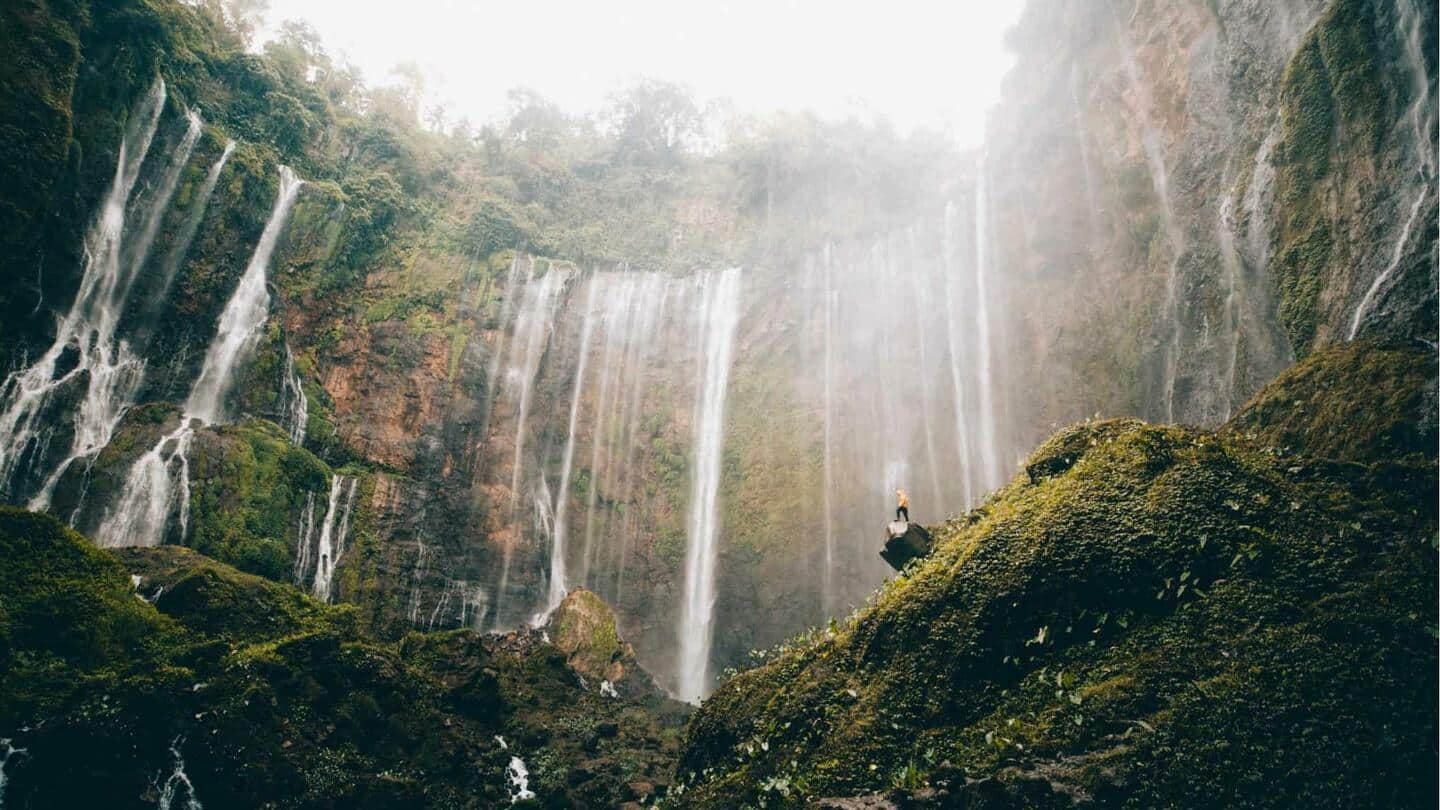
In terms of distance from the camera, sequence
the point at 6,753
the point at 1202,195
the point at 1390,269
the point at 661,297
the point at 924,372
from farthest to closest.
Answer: the point at 661,297
the point at 924,372
the point at 1202,195
the point at 1390,269
the point at 6,753

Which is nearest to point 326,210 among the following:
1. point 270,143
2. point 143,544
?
point 270,143

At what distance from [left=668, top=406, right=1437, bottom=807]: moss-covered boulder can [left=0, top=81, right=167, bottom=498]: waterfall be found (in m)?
14.5

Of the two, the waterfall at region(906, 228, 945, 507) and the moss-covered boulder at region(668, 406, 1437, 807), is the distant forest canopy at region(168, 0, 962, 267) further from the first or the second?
the moss-covered boulder at region(668, 406, 1437, 807)

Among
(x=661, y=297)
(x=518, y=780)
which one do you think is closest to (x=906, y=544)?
(x=518, y=780)

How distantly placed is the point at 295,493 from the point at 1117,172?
20732 millimetres

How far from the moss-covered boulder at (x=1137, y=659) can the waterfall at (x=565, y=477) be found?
13.2m

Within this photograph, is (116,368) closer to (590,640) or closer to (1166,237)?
(590,640)

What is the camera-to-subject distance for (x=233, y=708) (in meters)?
9.45

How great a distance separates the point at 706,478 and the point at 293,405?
11.5 meters

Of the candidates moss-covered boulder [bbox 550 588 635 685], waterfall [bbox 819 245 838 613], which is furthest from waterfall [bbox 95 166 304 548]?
waterfall [bbox 819 245 838 613]

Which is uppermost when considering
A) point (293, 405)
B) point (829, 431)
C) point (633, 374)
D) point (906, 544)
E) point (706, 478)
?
point (633, 374)

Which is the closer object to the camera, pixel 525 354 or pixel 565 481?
pixel 565 481

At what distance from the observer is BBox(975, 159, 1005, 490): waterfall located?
1973 centimetres

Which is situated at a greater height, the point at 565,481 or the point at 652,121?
the point at 652,121
